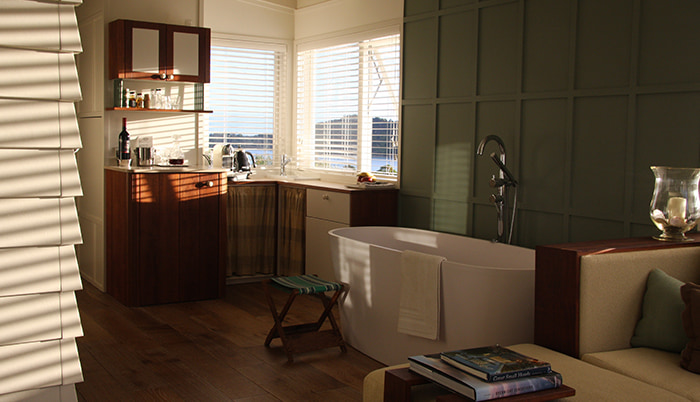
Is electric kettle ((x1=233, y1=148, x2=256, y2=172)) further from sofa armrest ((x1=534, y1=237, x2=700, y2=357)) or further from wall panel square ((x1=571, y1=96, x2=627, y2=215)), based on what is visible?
sofa armrest ((x1=534, y1=237, x2=700, y2=357))

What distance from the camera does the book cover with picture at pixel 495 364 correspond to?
1.90 m

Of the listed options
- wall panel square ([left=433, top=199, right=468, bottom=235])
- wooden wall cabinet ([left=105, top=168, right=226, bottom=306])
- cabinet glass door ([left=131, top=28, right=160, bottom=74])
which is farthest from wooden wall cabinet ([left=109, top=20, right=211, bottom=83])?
wall panel square ([left=433, top=199, right=468, bottom=235])

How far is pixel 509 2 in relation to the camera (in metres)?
4.15

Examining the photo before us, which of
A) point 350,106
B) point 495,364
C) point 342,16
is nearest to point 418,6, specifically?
point 342,16

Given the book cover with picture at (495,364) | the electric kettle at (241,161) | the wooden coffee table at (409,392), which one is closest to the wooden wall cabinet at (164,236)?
the electric kettle at (241,161)

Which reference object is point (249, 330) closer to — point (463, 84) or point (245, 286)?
point (245, 286)

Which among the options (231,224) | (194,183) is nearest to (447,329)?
(194,183)

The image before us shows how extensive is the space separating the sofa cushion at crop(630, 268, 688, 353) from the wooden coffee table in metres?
0.80

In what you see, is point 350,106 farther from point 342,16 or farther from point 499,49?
point 499,49

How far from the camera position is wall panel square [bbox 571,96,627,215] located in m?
3.51

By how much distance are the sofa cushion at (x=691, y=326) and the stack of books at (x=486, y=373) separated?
0.67 metres

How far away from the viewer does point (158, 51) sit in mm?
5168

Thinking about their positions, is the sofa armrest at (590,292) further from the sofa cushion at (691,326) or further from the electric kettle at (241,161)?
the electric kettle at (241,161)

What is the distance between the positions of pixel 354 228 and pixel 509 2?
69.5 inches
